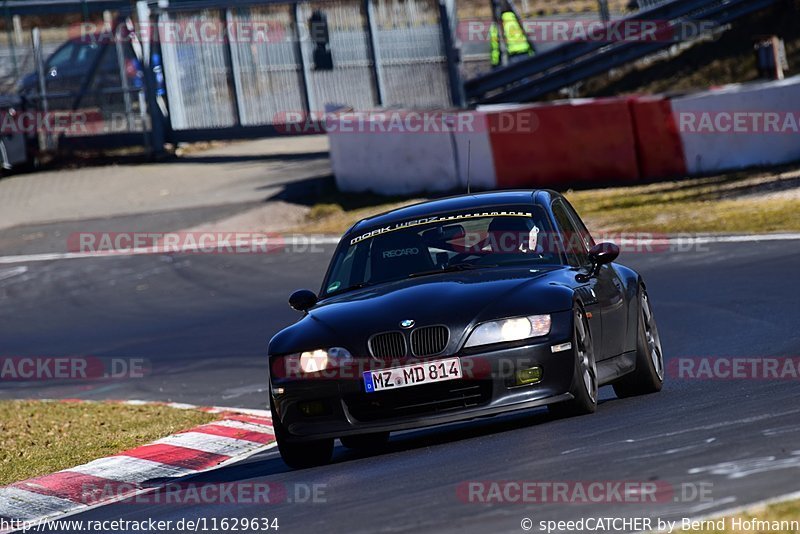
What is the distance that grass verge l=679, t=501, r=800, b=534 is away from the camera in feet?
15.7

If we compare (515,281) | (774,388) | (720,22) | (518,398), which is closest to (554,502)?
(518,398)

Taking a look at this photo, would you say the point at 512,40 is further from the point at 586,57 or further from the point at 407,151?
the point at 407,151

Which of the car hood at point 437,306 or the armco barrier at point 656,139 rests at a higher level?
the car hood at point 437,306

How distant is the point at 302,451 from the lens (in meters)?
8.10

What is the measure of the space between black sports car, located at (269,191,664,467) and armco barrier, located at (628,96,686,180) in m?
13.7

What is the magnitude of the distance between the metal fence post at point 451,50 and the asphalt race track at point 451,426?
9.27 metres

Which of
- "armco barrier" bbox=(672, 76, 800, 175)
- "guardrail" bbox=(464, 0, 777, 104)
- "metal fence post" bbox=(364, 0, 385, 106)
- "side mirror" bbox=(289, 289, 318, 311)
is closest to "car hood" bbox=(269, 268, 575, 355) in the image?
"side mirror" bbox=(289, 289, 318, 311)

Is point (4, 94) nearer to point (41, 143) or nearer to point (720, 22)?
point (41, 143)

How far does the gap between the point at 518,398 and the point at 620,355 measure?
1.45 meters

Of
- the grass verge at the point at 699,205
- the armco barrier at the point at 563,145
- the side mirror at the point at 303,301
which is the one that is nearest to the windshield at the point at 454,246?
the side mirror at the point at 303,301

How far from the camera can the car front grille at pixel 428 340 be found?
300 inches

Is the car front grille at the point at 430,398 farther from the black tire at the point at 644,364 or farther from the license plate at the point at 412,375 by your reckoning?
the black tire at the point at 644,364

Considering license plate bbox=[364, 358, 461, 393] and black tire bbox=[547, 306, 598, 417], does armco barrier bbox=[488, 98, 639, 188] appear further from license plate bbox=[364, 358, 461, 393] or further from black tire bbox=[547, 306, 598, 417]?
license plate bbox=[364, 358, 461, 393]

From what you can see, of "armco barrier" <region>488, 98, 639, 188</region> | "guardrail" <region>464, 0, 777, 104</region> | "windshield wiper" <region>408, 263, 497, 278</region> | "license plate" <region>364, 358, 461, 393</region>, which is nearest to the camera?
"license plate" <region>364, 358, 461, 393</region>
